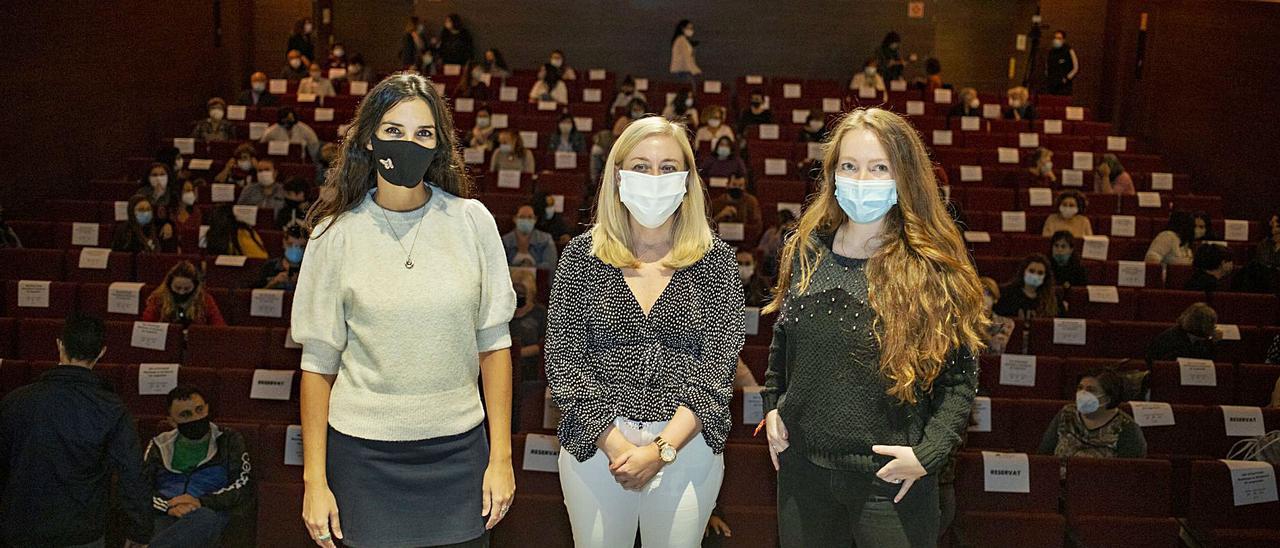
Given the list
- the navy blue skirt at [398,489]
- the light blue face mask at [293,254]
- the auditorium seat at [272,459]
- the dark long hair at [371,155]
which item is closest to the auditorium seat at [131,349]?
the light blue face mask at [293,254]

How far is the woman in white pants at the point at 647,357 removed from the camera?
2576 mm

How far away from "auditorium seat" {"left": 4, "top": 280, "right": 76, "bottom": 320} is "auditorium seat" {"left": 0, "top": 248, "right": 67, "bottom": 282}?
587mm

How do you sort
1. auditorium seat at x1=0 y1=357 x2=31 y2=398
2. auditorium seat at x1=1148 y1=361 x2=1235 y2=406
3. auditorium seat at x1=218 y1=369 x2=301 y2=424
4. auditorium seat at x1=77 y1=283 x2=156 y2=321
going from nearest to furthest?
auditorium seat at x1=0 y1=357 x2=31 y2=398, auditorium seat at x1=218 y1=369 x2=301 y2=424, auditorium seat at x1=1148 y1=361 x2=1235 y2=406, auditorium seat at x1=77 y1=283 x2=156 y2=321

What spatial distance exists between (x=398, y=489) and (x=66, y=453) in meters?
2.25

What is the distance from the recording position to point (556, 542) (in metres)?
4.95

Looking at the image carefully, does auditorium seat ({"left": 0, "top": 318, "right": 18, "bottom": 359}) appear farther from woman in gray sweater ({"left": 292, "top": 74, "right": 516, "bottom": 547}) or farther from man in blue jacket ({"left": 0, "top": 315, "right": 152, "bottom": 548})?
woman in gray sweater ({"left": 292, "top": 74, "right": 516, "bottom": 547})

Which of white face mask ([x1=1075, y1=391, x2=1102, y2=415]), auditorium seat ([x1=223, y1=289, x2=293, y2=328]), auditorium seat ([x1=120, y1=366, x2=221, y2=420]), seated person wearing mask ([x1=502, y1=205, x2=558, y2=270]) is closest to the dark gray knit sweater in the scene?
white face mask ([x1=1075, y1=391, x2=1102, y2=415])

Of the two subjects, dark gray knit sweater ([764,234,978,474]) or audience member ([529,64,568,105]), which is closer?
dark gray knit sweater ([764,234,978,474])

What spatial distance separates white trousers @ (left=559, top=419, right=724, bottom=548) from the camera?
2.57 m

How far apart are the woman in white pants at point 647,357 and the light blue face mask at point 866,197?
1.00ft

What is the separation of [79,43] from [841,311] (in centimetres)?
1040

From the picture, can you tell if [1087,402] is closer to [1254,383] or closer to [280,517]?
[1254,383]

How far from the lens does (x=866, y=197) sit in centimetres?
254

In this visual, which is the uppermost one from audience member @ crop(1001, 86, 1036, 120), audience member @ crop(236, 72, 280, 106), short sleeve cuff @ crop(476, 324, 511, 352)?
audience member @ crop(1001, 86, 1036, 120)
